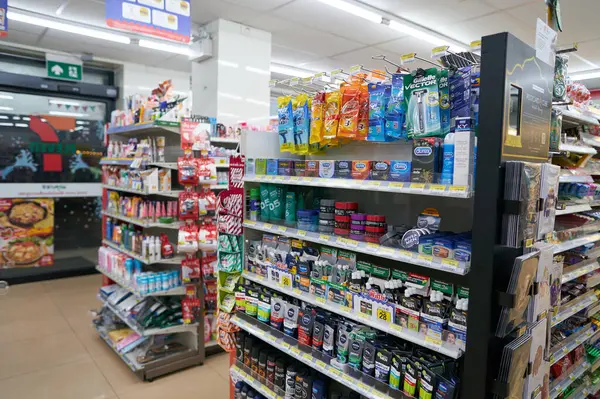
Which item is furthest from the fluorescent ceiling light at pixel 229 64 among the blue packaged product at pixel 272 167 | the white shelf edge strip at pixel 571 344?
the white shelf edge strip at pixel 571 344

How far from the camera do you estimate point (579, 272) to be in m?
2.54

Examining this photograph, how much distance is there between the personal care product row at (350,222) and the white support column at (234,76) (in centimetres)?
337

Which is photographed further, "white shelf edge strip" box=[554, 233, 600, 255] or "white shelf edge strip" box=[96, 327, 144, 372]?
"white shelf edge strip" box=[96, 327, 144, 372]

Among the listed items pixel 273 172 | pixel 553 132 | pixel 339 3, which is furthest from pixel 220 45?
pixel 553 132

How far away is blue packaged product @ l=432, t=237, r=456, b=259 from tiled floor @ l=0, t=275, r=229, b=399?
261 centimetres

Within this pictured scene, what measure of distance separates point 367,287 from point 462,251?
0.56 m

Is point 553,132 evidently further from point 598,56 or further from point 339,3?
point 598,56

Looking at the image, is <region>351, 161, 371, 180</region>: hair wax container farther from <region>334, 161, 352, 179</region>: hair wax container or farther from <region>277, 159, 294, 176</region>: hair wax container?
Answer: <region>277, 159, 294, 176</region>: hair wax container

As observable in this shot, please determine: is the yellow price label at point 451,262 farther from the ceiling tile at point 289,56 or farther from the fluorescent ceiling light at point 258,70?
the ceiling tile at point 289,56

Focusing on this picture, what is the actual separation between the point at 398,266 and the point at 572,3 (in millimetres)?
4635

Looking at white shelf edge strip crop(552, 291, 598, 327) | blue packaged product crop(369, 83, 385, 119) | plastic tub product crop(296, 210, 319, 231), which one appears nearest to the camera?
blue packaged product crop(369, 83, 385, 119)

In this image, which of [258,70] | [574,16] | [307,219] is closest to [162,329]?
[307,219]

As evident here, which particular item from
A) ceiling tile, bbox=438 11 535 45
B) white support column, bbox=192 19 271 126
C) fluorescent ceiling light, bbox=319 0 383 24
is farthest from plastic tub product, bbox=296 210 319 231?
ceiling tile, bbox=438 11 535 45

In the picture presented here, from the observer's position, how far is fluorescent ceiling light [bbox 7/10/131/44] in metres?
5.54
